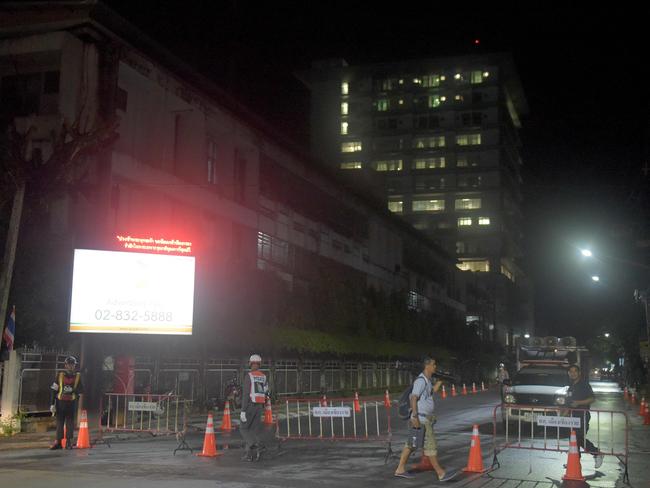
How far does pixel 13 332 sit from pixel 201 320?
10975 mm

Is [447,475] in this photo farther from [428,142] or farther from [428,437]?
[428,142]

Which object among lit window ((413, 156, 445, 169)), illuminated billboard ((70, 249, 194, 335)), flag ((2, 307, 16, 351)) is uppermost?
lit window ((413, 156, 445, 169))

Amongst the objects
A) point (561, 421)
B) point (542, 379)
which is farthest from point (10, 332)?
point (542, 379)

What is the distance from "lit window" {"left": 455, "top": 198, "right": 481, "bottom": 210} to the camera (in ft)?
409

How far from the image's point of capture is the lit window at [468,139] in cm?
12569

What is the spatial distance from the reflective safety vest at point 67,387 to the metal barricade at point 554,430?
8813mm

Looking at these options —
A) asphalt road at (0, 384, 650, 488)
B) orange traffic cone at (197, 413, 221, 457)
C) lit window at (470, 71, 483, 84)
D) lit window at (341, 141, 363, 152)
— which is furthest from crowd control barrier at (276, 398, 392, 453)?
lit window at (470, 71, 483, 84)

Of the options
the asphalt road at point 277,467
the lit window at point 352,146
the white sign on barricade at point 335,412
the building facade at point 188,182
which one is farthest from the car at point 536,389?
the lit window at point 352,146

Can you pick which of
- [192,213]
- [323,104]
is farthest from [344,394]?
[323,104]

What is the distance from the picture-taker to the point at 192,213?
34562 millimetres

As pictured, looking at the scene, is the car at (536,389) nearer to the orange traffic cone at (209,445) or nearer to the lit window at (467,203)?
the orange traffic cone at (209,445)

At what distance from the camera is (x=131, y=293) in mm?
22609

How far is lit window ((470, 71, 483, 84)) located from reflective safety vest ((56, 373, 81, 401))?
120 meters

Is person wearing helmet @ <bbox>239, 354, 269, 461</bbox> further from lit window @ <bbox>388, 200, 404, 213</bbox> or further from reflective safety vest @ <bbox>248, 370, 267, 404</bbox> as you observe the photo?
lit window @ <bbox>388, 200, 404, 213</bbox>
